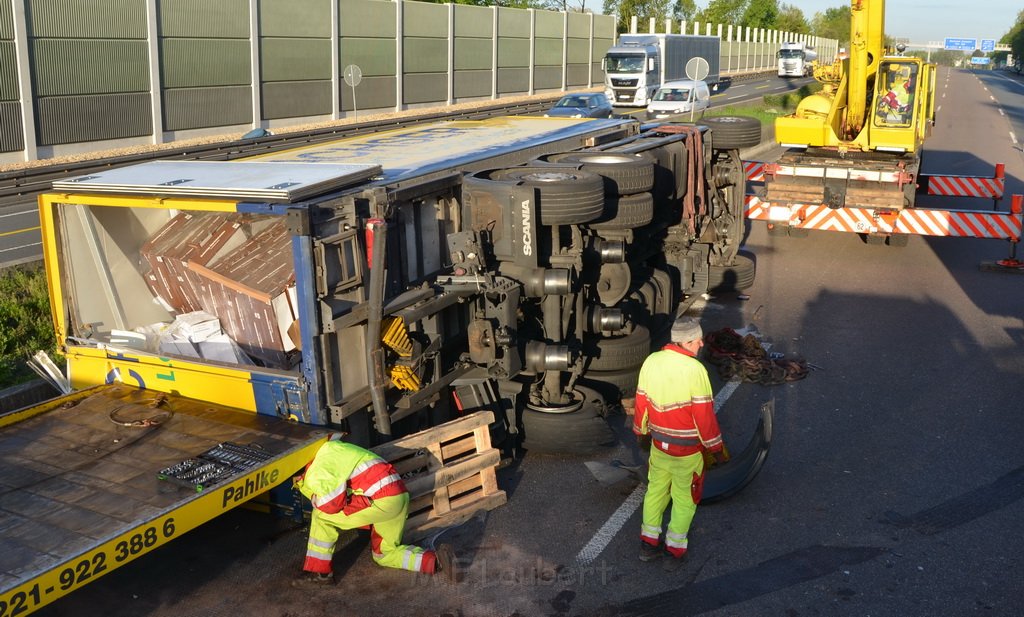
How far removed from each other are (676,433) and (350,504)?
197 cm

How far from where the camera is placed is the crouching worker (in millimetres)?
5340

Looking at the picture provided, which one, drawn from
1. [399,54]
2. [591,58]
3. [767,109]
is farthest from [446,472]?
[591,58]

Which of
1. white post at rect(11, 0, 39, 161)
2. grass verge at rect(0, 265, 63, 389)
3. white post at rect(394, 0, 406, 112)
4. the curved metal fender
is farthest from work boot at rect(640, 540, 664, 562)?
white post at rect(394, 0, 406, 112)

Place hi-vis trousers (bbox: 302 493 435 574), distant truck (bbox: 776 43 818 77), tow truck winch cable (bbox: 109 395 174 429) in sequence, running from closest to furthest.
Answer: hi-vis trousers (bbox: 302 493 435 574) < tow truck winch cable (bbox: 109 395 174 429) < distant truck (bbox: 776 43 818 77)

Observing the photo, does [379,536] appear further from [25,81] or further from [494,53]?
[494,53]

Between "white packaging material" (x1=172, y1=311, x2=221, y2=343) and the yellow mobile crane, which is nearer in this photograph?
"white packaging material" (x1=172, y1=311, x2=221, y2=343)

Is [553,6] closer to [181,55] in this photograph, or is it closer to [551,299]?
[181,55]

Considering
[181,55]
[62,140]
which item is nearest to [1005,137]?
[181,55]

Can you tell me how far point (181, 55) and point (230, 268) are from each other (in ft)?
84.1

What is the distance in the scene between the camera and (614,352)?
26.5 ft

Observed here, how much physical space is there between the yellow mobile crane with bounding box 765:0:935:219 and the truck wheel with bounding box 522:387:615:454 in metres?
8.15

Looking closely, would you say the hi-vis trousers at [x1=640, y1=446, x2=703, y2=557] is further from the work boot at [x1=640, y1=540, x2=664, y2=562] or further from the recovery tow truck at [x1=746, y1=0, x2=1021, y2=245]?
the recovery tow truck at [x1=746, y1=0, x2=1021, y2=245]

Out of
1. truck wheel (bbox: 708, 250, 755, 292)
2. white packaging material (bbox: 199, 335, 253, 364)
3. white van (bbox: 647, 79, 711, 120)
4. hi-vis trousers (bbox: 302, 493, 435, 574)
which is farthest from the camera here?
white van (bbox: 647, 79, 711, 120)

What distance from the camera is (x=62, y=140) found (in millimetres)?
26266
